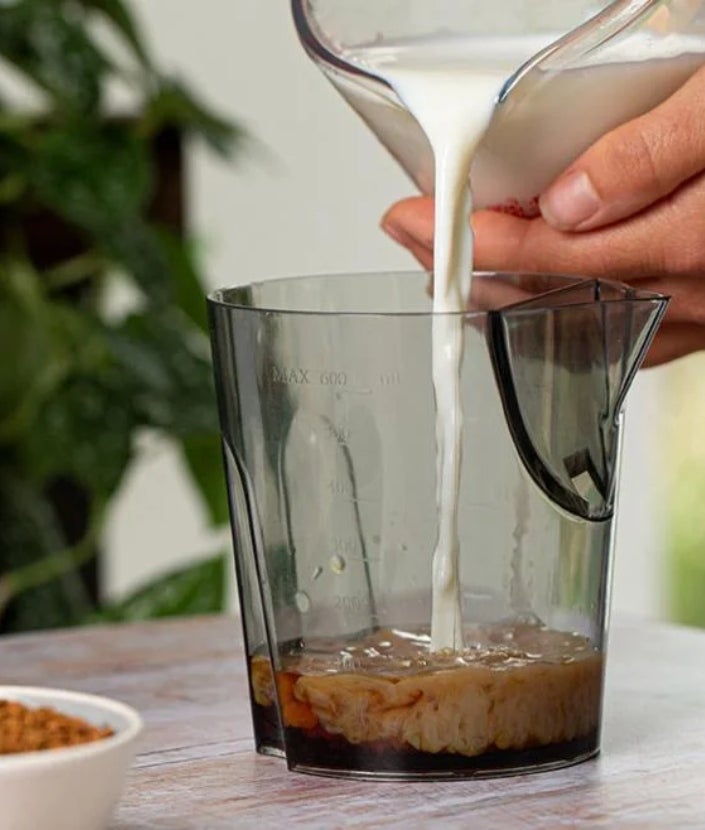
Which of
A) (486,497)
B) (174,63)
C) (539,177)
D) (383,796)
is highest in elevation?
(174,63)

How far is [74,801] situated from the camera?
58 centimetres

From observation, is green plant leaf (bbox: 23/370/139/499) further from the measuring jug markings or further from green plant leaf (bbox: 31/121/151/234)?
the measuring jug markings

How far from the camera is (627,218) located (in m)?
0.86

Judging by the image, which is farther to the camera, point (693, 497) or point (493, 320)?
point (693, 497)

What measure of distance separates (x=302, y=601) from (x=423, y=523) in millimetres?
61

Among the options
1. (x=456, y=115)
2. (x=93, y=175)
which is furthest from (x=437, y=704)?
(x=93, y=175)

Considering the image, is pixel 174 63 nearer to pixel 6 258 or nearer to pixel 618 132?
pixel 6 258

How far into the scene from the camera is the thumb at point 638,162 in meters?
0.80

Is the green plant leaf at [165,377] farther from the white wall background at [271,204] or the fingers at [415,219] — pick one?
the white wall background at [271,204]

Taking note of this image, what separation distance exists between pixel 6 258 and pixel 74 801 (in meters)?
1.25

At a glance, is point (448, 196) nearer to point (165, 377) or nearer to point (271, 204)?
point (165, 377)

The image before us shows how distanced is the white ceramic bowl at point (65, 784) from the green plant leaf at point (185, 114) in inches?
44.0

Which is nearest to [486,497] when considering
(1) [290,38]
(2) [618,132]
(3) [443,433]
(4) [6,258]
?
(3) [443,433]

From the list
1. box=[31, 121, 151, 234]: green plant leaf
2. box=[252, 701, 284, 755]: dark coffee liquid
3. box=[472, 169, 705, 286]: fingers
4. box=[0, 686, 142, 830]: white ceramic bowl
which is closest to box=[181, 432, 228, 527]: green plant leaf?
box=[31, 121, 151, 234]: green plant leaf
